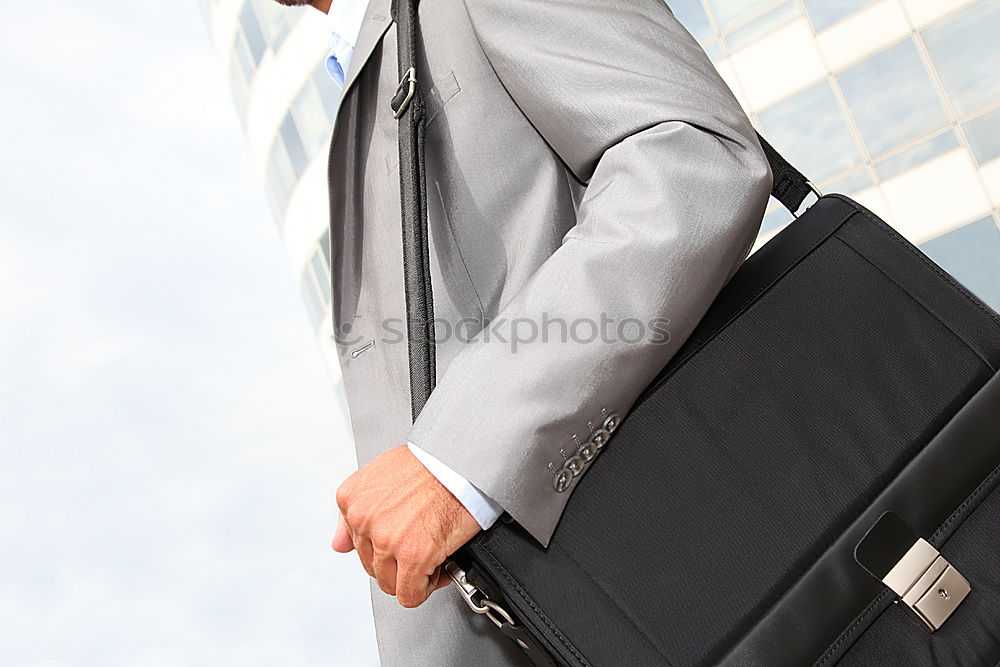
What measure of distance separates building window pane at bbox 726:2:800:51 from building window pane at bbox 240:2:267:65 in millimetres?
9904

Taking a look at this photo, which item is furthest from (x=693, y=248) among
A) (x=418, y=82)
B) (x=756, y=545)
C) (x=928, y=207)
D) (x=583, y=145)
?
(x=928, y=207)

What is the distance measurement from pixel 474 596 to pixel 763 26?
36.5 ft

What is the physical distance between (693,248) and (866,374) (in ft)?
0.97

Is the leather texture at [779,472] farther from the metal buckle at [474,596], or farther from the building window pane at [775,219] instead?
the building window pane at [775,219]

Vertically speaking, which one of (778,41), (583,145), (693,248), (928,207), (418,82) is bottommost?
(928,207)

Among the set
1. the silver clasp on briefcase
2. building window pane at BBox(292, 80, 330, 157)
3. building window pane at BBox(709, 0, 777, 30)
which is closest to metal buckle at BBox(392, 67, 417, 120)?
the silver clasp on briefcase

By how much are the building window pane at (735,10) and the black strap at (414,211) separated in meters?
10.7

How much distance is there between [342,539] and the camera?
1.08 meters

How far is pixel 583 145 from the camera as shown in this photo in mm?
1137

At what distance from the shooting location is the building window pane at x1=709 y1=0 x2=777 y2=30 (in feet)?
35.1

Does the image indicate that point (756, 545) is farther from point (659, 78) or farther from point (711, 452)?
point (659, 78)

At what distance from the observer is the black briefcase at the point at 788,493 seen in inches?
37.0

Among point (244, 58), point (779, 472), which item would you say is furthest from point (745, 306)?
point (244, 58)

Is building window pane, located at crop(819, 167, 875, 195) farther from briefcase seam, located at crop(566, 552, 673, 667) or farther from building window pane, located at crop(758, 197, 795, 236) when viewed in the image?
briefcase seam, located at crop(566, 552, 673, 667)
